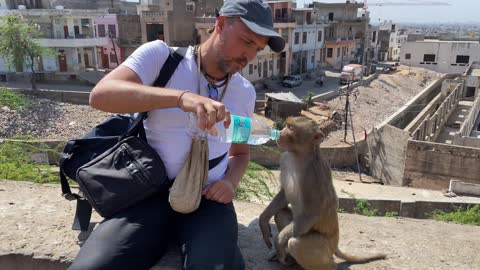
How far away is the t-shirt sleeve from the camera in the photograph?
2223 millimetres

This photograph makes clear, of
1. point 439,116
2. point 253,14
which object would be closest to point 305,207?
point 253,14

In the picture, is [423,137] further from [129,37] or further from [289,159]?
[129,37]

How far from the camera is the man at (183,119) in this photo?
6.74ft

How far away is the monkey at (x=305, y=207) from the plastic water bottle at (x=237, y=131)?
233 millimetres

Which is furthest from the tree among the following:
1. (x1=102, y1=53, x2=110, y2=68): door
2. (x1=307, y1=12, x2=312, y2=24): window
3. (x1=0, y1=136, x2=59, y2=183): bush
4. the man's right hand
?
the man's right hand

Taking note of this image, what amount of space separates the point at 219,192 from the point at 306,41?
31.5 metres

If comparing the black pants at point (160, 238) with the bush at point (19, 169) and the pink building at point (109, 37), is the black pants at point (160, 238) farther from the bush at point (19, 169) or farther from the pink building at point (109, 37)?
the pink building at point (109, 37)

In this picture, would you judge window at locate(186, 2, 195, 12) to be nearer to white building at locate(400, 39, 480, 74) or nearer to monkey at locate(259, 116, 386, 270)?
monkey at locate(259, 116, 386, 270)

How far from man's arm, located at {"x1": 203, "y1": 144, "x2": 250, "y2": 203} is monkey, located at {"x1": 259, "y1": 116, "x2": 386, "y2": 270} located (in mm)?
362

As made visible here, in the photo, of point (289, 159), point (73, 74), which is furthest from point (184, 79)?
point (73, 74)

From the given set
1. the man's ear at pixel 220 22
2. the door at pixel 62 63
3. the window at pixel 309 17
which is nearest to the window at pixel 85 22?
the door at pixel 62 63

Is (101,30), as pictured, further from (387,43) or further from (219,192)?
(387,43)

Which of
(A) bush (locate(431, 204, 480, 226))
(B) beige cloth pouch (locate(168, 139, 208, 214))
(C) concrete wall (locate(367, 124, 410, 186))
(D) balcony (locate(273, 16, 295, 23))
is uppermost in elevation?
(D) balcony (locate(273, 16, 295, 23))

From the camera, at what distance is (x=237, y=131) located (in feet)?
8.19
